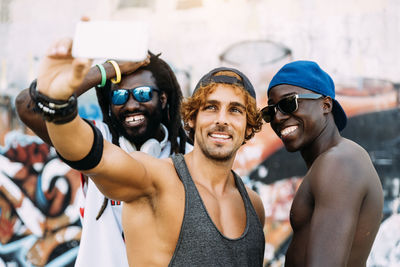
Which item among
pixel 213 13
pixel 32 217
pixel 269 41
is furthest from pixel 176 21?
pixel 32 217

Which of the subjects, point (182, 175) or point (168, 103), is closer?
point (182, 175)

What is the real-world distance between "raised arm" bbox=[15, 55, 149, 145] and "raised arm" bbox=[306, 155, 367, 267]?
56.4 inches

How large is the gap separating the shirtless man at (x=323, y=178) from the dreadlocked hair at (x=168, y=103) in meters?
0.83

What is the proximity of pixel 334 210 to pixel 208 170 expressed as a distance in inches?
30.9

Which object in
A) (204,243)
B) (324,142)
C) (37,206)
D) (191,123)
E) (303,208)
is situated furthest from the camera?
(37,206)

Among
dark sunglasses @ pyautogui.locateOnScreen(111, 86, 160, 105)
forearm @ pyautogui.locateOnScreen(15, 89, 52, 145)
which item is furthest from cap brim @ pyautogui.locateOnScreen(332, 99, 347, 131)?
forearm @ pyautogui.locateOnScreen(15, 89, 52, 145)

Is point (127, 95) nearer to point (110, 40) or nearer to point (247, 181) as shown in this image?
point (110, 40)

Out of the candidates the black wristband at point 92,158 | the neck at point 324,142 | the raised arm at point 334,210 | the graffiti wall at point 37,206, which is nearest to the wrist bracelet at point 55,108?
the black wristband at point 92,158

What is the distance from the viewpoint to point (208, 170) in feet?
9.46

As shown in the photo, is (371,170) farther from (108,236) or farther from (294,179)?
(294,179)

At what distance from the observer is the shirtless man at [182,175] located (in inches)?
74.2

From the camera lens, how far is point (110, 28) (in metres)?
1.73

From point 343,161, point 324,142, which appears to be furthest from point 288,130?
point 343,161

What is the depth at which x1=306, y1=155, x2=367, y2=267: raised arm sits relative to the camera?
2.44 meters
